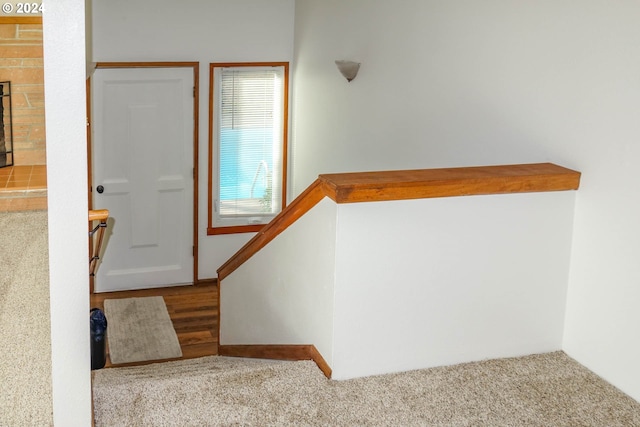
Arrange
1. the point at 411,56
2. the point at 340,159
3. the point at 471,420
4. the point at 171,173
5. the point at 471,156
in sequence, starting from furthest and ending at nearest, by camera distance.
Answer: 1. the point at 171,173
2. the point at 340,159
3. the point at 411,56
4. the point at 471,156
5. the point at 471,420

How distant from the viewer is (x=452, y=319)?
11.3ft

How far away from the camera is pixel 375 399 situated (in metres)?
3.15

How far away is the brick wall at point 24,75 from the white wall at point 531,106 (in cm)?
221

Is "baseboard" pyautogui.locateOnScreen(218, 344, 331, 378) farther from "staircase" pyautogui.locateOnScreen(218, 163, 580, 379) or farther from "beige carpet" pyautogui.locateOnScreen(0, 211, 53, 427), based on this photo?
"beige carpet" pyautogui.locateOnScreen(0, 211, 53, 427)

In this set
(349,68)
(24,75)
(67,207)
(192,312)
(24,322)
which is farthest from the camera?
(192,312)

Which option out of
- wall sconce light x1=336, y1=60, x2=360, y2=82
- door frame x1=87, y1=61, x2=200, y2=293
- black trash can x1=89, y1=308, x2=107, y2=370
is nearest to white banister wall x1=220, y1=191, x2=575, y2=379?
black trash can x1=89, y1=308, x2=107, y2=370

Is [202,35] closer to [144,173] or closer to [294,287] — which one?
[144,173]

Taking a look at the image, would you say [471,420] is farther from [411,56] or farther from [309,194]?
[411,56]

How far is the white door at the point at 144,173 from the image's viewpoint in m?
7.10

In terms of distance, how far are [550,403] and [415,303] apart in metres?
0.65

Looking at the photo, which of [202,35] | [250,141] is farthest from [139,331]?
[202,35]

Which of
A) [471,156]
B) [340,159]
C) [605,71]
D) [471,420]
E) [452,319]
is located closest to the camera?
[471,420]

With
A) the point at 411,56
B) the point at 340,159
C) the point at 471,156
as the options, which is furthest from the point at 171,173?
the point at 471,156

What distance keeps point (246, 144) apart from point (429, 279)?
449 centimetres
